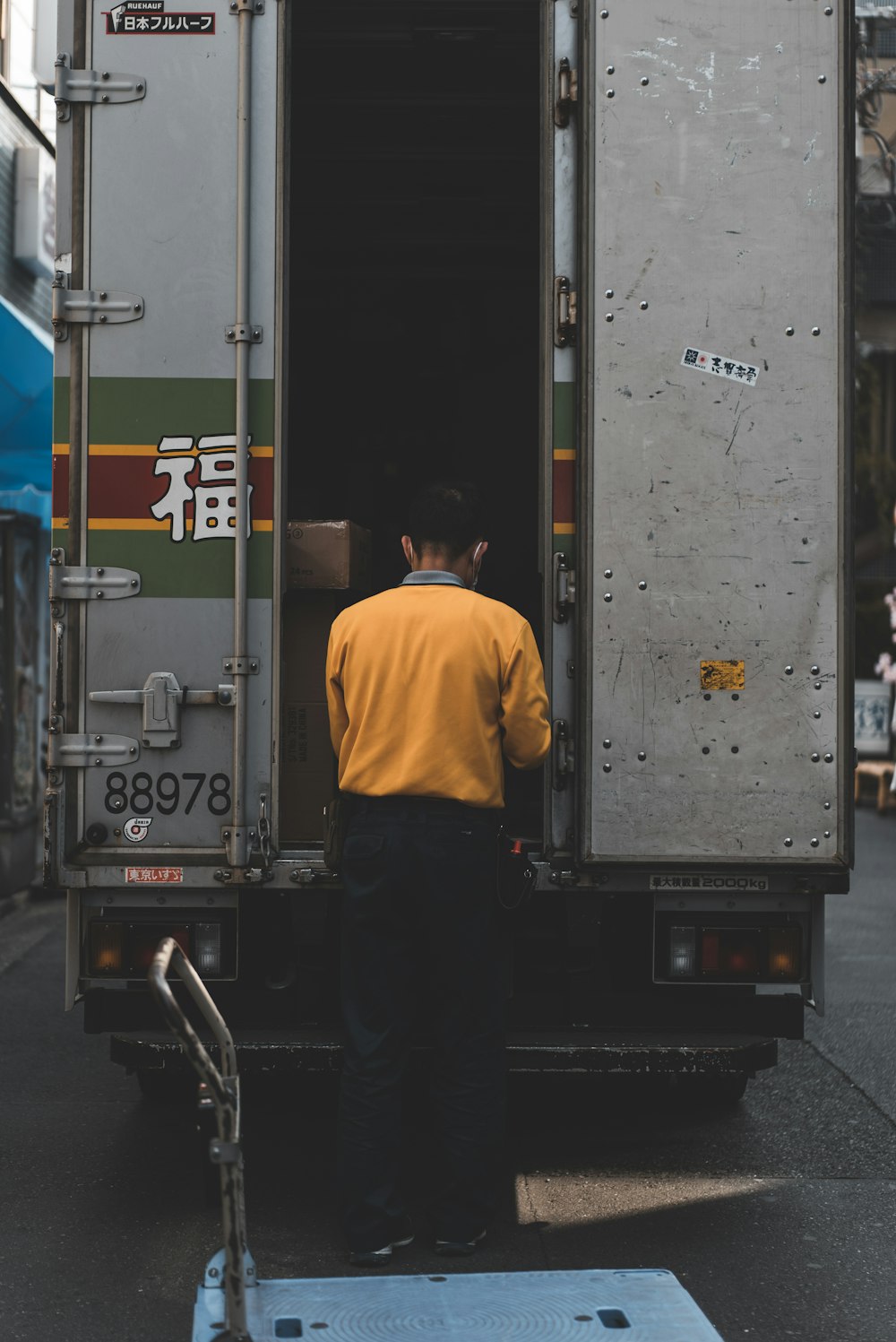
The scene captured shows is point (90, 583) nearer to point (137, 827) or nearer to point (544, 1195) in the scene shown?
point (137, 827)

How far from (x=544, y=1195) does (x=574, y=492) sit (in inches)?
86.0

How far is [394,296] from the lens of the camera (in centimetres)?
805

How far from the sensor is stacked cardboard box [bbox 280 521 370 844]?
5.00m

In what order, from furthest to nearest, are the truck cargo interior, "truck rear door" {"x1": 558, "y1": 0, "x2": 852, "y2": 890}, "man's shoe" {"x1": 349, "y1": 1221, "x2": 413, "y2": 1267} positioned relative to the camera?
the truck cargo interior → "truck rear door" {"x1": 558, "y1": 0, "x2": 852, "y2": 890} → "man's shoe" {"x1": 349, "y1": 1221, "x2": 413, "y2": 1267}

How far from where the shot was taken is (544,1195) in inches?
192

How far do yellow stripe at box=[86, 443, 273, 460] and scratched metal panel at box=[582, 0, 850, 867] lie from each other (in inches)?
38.3

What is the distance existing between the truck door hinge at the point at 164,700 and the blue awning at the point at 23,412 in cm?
552

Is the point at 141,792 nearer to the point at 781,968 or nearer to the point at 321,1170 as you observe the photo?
the point at 321,1170

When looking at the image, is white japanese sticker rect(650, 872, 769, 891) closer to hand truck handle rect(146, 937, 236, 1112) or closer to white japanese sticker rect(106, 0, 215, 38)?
hand truck handle rect(146, 937, 236, 1112)

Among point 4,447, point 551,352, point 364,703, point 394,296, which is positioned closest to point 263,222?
point 551,352

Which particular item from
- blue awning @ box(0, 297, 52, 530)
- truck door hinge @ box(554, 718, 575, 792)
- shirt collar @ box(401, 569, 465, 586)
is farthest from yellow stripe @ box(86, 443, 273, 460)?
blue awning @ box(0, 297, 52, 530)

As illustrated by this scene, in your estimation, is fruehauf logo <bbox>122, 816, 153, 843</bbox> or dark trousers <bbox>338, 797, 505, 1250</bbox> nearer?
dark trousers <bbox>338, 797, 505, 1250</bbox>

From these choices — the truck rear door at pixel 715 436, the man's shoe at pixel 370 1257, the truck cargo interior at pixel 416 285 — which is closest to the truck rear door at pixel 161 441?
the truck rear door at pixel 715 436

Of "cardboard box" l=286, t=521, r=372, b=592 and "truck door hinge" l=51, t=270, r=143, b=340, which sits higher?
"truck door hinge" l=51, t=270, r=143, b=340
